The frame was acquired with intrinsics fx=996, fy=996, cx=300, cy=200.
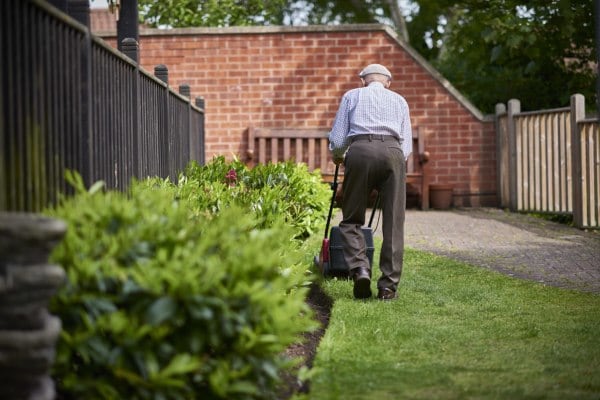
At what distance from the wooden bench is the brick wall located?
25 cm

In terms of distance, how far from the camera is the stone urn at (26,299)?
346cm

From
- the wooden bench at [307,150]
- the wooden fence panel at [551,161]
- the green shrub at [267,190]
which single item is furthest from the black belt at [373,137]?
the wooden bench at [307,150]

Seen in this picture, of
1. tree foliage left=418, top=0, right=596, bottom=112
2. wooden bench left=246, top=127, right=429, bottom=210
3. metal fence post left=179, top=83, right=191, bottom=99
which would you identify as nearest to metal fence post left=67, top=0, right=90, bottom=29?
metal fence post left=179, top=83, right=191, bottom=99

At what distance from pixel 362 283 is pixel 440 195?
8.82 meters

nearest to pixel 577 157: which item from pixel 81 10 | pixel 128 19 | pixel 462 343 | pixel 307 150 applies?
pixel 307 150

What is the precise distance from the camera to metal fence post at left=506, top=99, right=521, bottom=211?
15.5m

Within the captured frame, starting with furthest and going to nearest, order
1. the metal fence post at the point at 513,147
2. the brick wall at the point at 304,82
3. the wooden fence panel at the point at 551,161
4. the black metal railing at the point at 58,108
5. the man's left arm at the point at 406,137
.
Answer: the brick wall at the point at 304,82 → the metal fence post at the point at 513,147 → the wooden fence panel at the point at 551,161 → the man's left arm at the point at 406,137 → the black metal railing at the point at 58,108

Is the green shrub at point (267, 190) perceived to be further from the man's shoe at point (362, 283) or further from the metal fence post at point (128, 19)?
the metal fence post at point (128, 19)

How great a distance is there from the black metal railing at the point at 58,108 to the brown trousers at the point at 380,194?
1.57 m

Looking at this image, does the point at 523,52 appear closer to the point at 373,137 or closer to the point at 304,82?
the point at 304,82

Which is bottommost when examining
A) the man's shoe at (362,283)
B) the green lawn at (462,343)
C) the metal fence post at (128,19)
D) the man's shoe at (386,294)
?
the green lawn at (462,343)

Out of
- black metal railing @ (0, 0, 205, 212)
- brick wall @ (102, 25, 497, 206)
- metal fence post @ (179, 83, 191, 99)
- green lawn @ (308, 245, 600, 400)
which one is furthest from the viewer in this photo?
brick wall @ (102, 25, 497, 206)

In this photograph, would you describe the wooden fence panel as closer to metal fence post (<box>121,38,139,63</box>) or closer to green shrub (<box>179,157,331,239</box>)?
green shrub (<box>179,157,331,239</box>)

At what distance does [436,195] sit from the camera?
16.1 metres
